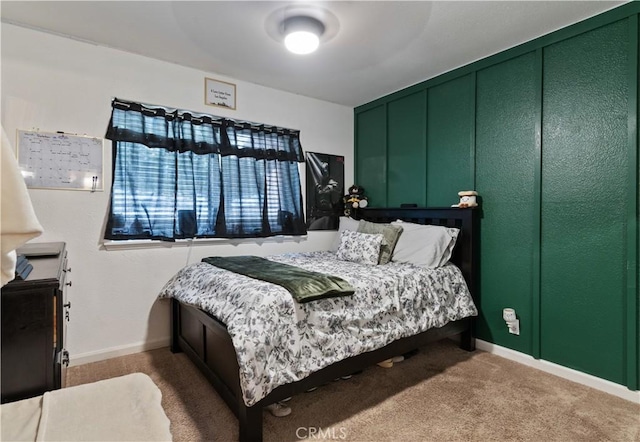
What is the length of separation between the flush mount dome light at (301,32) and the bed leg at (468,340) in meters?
2.67

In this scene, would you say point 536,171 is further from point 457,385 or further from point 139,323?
point 139,323

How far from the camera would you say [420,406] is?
6.77ft

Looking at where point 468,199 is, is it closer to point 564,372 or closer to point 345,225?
point 345,225

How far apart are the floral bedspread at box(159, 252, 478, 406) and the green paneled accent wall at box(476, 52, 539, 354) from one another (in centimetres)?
29

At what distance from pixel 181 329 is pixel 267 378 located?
1.40 m

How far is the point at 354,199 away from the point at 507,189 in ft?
5.71

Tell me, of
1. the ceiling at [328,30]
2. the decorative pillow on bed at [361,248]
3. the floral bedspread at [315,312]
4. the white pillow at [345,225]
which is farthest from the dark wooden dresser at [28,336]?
the white pillow at [345,225]

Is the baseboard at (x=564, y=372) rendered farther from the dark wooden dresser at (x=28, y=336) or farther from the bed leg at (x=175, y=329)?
the dark wooden dresser at (x=28, y=336)

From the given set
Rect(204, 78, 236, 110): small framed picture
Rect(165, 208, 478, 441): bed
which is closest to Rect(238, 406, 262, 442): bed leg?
Rect(165, 208, 478, 441): bed

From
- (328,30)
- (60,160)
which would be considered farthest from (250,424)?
(328,30)

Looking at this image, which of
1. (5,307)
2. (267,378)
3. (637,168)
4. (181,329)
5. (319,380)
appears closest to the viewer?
(5,307)

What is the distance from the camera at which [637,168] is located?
2129 millimetres

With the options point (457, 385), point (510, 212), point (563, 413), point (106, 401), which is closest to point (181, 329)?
point (106, 401)

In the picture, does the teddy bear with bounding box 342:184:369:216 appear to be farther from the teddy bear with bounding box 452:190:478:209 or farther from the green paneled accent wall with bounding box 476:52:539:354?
the green paneled accent wall with bounding box 476:52:539:354
